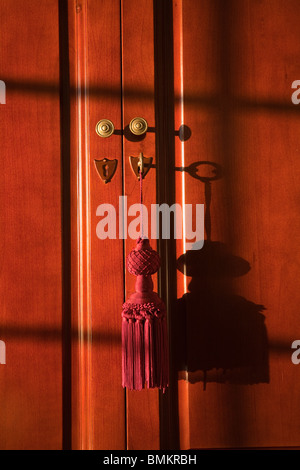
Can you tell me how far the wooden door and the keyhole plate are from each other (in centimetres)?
1

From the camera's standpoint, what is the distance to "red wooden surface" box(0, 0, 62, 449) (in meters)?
0.71

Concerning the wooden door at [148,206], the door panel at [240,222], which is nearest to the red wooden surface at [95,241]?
the wooden door at [148,206]

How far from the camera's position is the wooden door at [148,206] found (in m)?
0.72

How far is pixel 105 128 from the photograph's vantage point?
0.72 metres

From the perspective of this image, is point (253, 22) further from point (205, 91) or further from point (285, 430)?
point (285, 430)

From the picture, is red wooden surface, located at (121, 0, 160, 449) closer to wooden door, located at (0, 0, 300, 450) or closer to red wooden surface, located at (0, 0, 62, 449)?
wooden door, located at (0, 0, 300, 450)

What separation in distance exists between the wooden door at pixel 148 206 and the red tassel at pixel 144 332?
72 millimetres

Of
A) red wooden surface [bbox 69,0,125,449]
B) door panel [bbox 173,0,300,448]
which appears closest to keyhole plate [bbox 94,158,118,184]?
red wooden surface [bbox 69,0,125,449]

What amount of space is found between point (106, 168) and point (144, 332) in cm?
34

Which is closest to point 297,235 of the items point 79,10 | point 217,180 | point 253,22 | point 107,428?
point 217,180

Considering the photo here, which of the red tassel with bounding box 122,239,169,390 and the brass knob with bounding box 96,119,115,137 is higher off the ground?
the brass knob with bounding box 96,119,115,137

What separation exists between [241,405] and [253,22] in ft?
2.69
